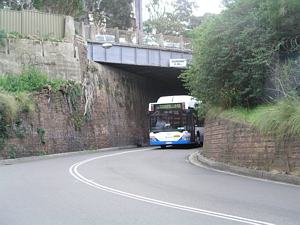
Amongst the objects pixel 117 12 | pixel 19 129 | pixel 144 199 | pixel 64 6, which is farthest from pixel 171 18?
pixel 144 199

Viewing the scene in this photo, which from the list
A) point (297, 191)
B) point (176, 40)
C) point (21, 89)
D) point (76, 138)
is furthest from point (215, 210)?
point (176, 40)

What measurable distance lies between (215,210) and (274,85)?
1018cm

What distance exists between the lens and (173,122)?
114 ft

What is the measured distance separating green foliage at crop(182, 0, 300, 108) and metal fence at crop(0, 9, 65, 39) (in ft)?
53.3

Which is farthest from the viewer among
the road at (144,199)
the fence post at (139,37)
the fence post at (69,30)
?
the fence post at (139,37)

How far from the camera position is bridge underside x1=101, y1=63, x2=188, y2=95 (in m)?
44.1

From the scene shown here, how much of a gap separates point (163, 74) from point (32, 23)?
51.6ft

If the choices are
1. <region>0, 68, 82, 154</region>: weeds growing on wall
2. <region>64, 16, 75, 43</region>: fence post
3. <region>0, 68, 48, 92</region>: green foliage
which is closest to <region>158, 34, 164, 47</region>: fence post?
<region>64, 16, 75, 43</region>: fence post

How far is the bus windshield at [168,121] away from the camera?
3475 centimetres

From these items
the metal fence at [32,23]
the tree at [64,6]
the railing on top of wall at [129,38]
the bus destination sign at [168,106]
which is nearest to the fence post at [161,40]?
the railing on top of wall at [129,38]

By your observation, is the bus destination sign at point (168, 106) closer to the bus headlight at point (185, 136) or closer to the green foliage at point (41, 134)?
the bus headlight at point (185, 136)

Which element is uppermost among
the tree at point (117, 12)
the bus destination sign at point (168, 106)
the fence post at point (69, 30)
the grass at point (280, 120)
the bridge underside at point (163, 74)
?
the tree at point (117, 12)

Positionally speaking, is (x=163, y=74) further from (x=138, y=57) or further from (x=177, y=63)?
(x=138, y=57)

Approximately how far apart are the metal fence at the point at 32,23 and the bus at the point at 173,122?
8.57 metres
